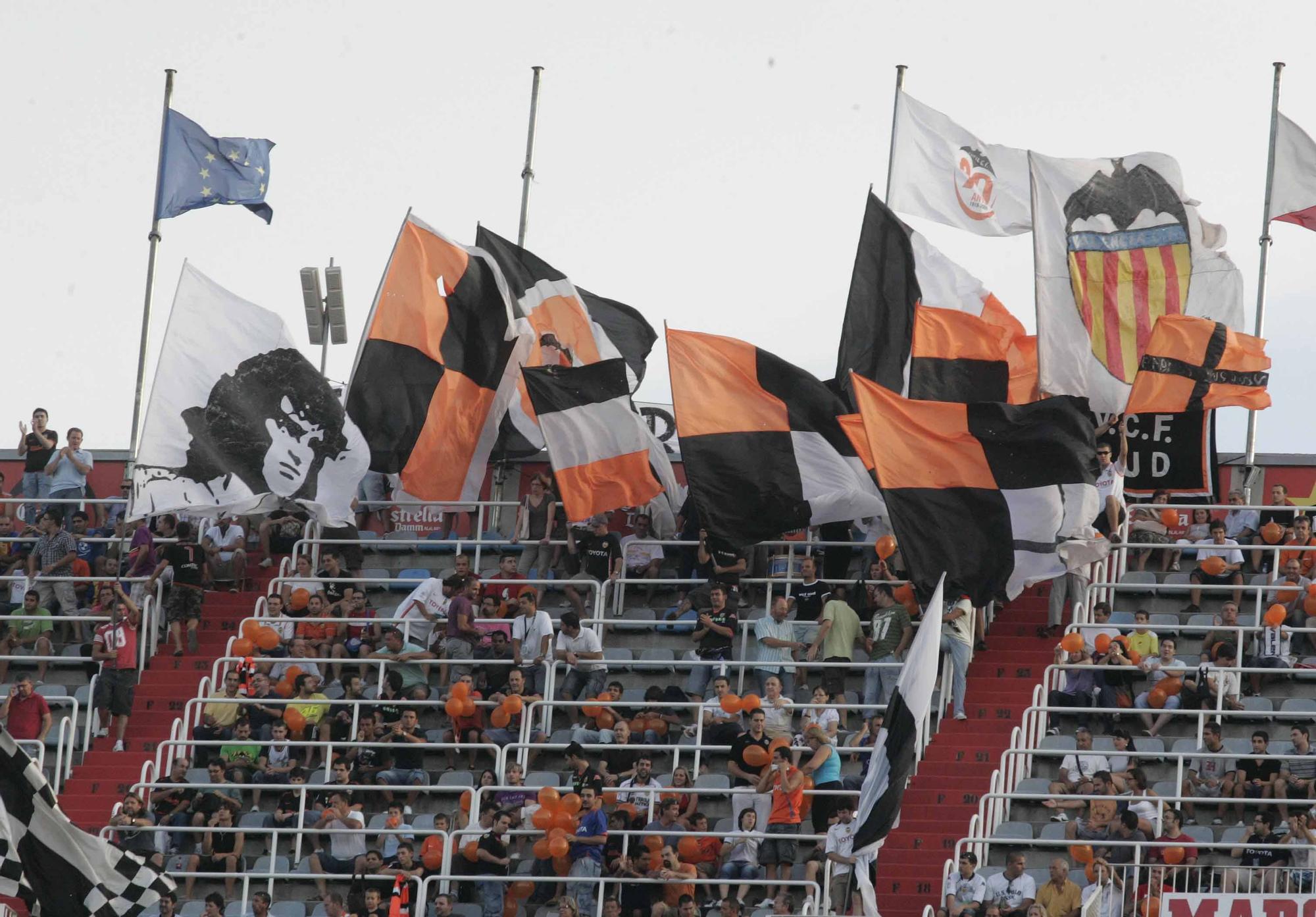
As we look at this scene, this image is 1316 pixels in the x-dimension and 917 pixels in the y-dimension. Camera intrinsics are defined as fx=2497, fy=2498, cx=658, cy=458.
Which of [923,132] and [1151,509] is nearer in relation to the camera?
[1151,509]

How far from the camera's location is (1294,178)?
29.8 m

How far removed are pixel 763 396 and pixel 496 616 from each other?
3826 mm

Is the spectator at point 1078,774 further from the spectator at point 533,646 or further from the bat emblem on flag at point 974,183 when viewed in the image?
the bat emblem on flag at point 974,183

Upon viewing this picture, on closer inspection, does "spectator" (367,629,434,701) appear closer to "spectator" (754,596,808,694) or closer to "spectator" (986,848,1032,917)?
"spectator" (754,596,808,694)

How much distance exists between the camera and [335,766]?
2425 cm

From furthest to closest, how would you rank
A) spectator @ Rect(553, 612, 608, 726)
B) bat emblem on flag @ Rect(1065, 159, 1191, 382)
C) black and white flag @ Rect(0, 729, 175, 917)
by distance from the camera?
bat emblem on flag @ Rect(1065, 159, 1191, 382), spectator @ Rect(553, 612, 608, 726), black and white flag @ Rect(0, 729, 175, 917)

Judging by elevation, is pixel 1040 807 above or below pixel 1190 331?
below

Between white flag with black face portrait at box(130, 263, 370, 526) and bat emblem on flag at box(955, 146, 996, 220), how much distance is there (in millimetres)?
7862

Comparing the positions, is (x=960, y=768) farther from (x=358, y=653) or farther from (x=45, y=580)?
(x=45, y=580)

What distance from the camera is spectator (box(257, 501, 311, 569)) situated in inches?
1125

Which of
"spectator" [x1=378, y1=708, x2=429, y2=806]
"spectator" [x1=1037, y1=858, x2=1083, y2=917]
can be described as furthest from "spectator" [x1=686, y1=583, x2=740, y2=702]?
"spectator" [x1=1037, y1=858, x2=1083, y2=917]

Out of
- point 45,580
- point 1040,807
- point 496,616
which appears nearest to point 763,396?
point 496,616

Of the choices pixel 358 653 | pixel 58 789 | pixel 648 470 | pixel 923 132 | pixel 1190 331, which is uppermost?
pixel 923 132

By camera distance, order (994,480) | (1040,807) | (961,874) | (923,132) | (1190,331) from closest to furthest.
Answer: (961,874)
(1040,807)
(994,480)
(1190,331)
(923,132)
